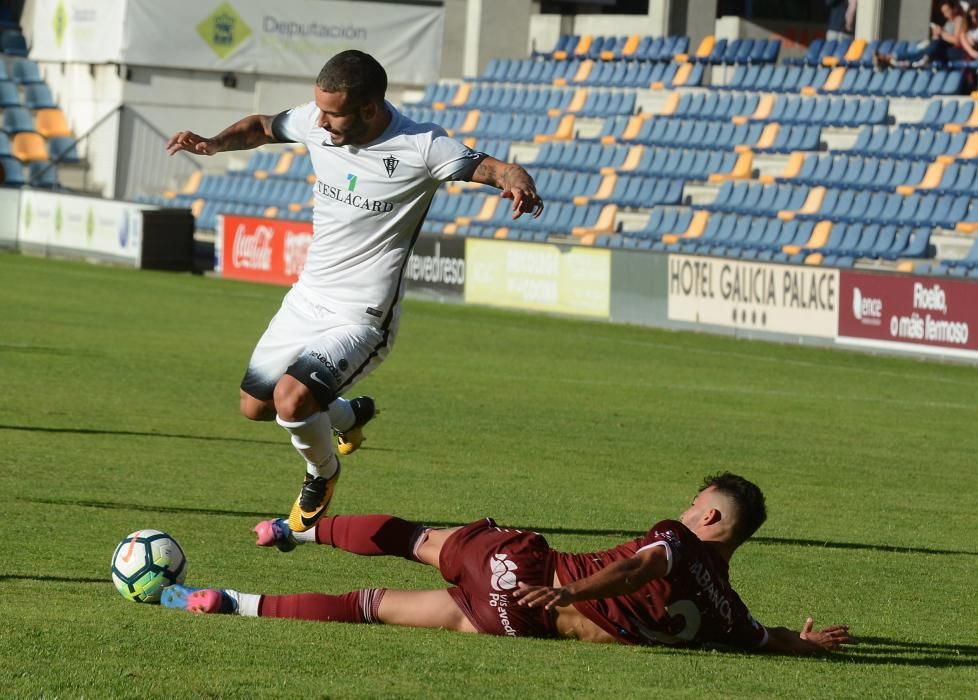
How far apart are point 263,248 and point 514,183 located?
24448 millimetres

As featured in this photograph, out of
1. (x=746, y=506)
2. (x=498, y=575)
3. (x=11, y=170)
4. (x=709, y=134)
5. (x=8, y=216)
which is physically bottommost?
(x=498, y=575)

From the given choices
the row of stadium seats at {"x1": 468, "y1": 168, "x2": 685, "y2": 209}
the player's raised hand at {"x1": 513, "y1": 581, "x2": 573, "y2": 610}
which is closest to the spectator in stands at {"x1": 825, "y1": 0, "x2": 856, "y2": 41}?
the row of stadium seats at {"x1": 468, "y1": 168, "x2": 685, "y2": 209}

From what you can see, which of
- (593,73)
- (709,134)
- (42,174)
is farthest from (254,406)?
(42,174)

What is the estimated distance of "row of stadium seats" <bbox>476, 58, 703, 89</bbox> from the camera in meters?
33.6

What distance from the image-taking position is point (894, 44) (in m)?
30.4

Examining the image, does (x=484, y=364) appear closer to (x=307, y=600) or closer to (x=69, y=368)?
(x=69, y=368)

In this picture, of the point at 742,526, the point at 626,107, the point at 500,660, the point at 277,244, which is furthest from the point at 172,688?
the point at 626,107

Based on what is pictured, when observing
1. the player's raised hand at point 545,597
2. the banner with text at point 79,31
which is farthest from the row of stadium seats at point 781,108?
the player's raised hand at point 545,597

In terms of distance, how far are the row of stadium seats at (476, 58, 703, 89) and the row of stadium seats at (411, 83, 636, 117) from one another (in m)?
0.27

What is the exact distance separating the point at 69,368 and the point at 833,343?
423 inches

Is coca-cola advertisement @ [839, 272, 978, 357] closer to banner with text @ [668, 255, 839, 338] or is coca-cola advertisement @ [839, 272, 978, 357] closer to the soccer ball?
banner with text @ [668, 255, 839, 338]

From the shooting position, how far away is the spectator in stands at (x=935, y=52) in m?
29.6

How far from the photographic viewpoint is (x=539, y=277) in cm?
2641

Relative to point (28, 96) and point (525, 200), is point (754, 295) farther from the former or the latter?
point (28, 96)
